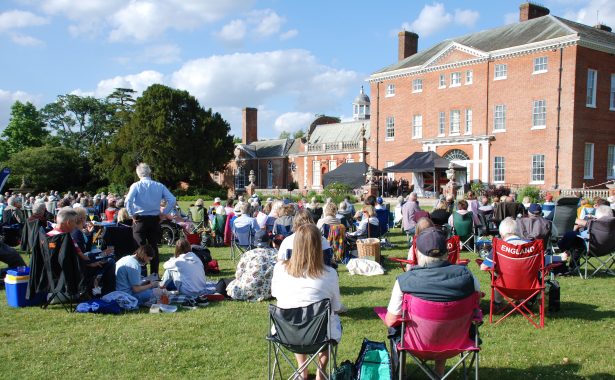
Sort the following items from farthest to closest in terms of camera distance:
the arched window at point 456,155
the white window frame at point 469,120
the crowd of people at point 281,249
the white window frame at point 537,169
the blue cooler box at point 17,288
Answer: the arched window at point 456,155 → the white window frame at point 469,120 → the white window frame at point 537,169 → the blue cooler box at point 17,288 → the crowd of people at point 281,249

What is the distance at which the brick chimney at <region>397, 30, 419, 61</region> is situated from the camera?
39562 mm

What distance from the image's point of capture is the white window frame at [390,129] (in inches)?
1449

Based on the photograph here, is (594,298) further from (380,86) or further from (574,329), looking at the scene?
(380,86)

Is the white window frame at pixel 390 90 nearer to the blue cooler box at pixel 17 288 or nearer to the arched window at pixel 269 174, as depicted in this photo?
the arched window at pixel 269 174

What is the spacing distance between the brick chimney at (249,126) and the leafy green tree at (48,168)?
17762mm

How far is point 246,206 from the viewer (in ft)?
33.5

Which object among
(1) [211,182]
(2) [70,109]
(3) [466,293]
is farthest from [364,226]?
(2) [70,109]

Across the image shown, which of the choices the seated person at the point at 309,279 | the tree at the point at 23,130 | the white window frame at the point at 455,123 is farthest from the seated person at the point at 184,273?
the tree at the point at 23,130

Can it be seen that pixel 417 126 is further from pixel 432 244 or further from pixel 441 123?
pixel 432 244

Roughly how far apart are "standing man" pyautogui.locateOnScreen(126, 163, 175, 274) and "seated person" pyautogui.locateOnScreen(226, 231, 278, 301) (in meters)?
1.43

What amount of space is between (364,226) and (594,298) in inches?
198

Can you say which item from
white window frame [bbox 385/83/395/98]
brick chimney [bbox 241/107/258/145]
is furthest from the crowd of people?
brick chimney [bbox 241/107/258/145]

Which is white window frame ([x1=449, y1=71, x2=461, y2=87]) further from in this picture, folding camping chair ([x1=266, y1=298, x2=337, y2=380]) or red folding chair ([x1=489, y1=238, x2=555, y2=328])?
folding camping chair ([x1=266, y1=298, x2=337, y2=380])

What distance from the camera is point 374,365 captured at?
4.03m
